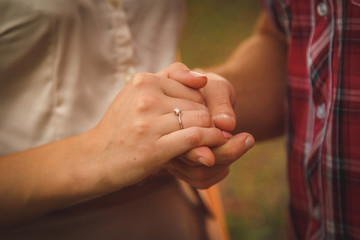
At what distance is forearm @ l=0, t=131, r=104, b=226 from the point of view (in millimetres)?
625

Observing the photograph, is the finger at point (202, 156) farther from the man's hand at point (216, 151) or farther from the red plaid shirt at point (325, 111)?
the red plaid shirt at point (325, 111)

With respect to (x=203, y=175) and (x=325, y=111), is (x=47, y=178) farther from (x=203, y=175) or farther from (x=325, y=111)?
(x=325, y=111)

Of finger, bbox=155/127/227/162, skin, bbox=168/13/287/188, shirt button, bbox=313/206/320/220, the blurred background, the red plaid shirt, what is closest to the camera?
finger, bbox=155/127/227/162

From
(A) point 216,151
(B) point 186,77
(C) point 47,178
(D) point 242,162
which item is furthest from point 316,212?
(D) point 242,162

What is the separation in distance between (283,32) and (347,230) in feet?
1.82

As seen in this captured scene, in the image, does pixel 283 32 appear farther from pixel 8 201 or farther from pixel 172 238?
pixel 8 201

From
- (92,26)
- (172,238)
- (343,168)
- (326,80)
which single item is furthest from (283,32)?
(172,238)

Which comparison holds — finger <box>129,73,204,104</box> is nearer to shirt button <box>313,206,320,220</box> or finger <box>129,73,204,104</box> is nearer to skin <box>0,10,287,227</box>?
skin <box>0,10,287,227</box>

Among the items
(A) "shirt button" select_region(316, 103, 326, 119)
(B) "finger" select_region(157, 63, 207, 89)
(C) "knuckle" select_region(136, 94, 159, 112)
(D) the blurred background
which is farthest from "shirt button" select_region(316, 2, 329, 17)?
(D) the blurred background

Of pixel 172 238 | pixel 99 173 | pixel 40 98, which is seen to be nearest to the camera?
pixel 99 173

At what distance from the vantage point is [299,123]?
0.87 meters

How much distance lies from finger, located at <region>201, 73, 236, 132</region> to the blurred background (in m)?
0.72

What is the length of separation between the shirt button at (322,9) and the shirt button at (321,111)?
20 centimetres

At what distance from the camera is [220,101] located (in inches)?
26.7
